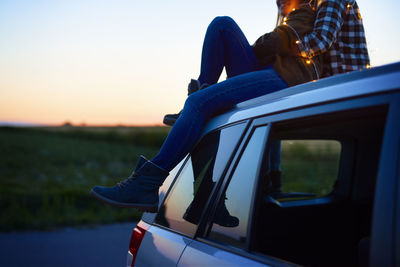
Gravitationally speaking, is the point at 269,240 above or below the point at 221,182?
below

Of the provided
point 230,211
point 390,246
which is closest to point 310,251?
point 230,211

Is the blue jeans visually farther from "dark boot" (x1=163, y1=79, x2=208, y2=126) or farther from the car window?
the car window

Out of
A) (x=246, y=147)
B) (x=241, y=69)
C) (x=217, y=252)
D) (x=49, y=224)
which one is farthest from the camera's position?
(x=49, y=224)

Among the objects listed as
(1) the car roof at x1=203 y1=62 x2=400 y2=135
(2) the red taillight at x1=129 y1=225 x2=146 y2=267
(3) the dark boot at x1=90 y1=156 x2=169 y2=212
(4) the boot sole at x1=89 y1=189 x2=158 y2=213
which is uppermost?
(1) the car roof at x1=203 y1=62 x2=400 y2=135

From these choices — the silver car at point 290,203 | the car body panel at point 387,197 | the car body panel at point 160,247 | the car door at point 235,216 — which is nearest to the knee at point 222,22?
the silver car at point 290,203

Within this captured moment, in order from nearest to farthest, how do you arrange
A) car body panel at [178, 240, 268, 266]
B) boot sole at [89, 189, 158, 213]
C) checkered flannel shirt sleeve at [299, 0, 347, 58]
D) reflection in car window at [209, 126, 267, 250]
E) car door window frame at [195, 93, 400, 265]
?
car door window frame at [195, 93, 400, 265] → car body panel at [178, 240, 268, 266] → reflection in car window at [209, 126, 267, 250] → boot sole at [89, 189, 158, 213] → checkered flannel shirt sleeve at [299, 0, 347, 58]

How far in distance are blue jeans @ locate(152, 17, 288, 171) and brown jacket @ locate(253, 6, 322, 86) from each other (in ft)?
0.22

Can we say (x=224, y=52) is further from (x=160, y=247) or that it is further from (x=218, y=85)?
(x=160, y=247)

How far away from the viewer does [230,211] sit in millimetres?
1514

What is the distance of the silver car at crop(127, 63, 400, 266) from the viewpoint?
99cm

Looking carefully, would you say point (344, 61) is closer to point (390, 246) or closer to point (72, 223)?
point (390, 246)

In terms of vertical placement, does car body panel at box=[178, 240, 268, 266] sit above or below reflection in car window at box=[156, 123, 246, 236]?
below

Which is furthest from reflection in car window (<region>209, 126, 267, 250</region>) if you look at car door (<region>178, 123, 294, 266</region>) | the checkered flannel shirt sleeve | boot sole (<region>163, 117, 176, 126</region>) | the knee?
the knee

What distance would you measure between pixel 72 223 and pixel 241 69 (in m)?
5.82
